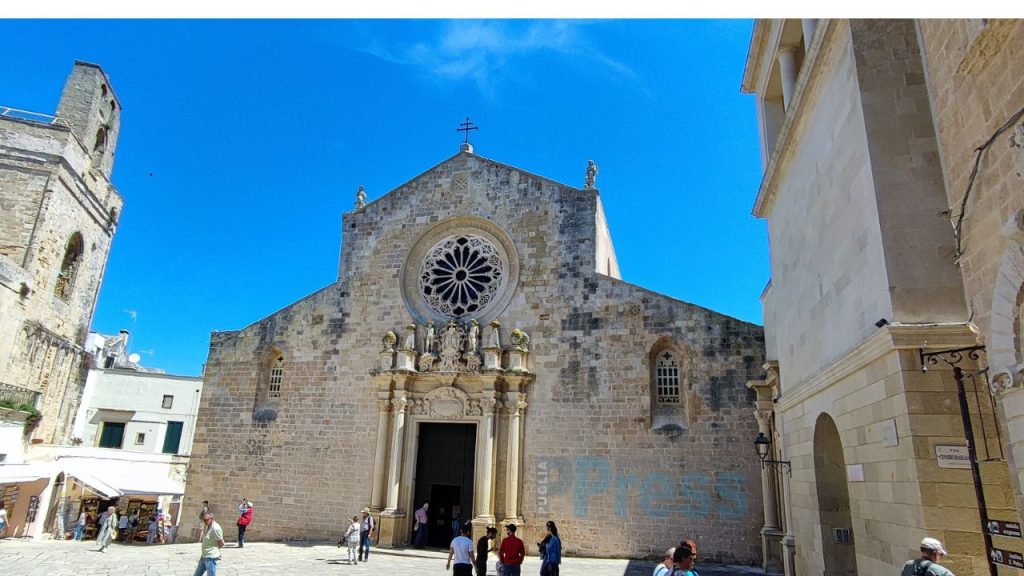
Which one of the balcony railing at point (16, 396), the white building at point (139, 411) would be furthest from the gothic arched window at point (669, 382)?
the white building at point (139, 411)

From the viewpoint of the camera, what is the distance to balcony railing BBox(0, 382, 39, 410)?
1744 centimetres

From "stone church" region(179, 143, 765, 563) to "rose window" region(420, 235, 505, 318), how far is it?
46 mm

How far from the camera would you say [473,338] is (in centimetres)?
1638

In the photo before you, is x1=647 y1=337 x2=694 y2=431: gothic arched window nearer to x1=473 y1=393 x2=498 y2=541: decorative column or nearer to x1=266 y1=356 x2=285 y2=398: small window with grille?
x1=473 y1=393 x2=498 y2=541: decorative column

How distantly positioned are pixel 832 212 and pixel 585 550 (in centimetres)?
1016

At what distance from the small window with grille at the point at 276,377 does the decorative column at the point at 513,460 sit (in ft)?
22.8

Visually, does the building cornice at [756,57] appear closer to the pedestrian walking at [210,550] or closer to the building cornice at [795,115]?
the building cornice at [795,115]

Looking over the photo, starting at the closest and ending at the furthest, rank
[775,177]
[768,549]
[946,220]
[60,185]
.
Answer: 1. [946,220]
2. [775,177]
3. [768,549]
4. [60,185]

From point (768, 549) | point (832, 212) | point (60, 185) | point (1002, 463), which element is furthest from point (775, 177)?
point (60, 185)

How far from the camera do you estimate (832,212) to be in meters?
7.58

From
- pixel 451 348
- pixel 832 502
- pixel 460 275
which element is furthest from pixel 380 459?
pixel 832 502

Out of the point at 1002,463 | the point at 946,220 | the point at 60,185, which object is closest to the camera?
the point at 1002,463

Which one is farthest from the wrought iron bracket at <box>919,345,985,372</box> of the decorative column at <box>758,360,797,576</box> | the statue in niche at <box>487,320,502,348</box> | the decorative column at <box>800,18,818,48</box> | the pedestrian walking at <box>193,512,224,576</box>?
the statue in niche at <box>487,320,502,348</box>

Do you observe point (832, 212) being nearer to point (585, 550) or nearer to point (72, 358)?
point (585, 550)
